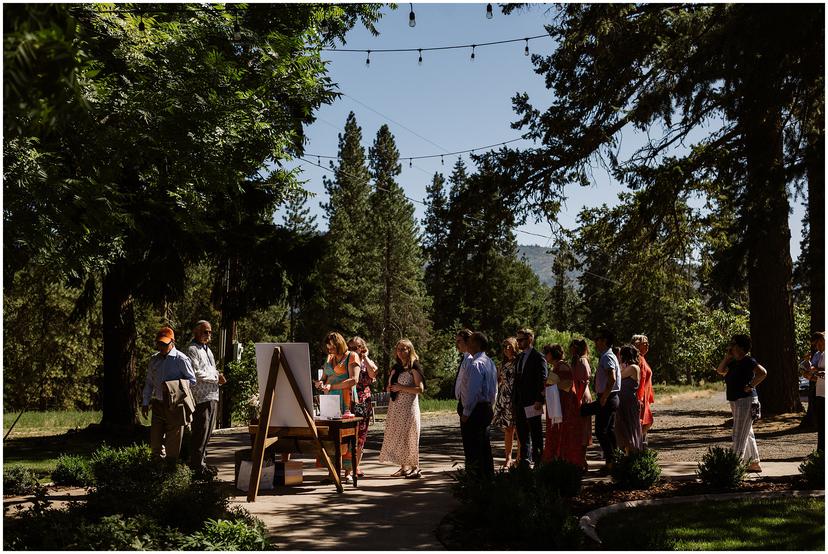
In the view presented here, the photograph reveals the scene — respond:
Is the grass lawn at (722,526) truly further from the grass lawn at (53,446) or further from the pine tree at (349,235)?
the pine tree at (349,235)

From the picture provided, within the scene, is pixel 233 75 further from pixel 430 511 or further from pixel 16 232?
pixel 430 511

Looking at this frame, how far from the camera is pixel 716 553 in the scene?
6496 mm

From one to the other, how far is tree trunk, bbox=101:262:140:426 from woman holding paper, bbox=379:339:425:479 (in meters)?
9.19

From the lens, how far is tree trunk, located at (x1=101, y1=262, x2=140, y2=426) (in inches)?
738

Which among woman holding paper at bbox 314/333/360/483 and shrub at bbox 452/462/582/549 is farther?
woman holding paper at bbox 314/333/360/483

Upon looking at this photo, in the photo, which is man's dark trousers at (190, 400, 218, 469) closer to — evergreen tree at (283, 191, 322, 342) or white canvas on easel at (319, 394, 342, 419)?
white canvas on easel at (319, 394, 342, 419)

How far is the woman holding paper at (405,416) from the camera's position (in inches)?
449

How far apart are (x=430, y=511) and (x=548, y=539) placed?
7.12 ft

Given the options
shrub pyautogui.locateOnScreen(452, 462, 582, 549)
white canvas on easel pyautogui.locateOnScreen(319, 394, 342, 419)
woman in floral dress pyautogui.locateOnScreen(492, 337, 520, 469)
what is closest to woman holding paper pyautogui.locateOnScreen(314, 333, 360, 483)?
white canvas on easel pyautogui.locateOnScreen(319, 394, 342, 419)

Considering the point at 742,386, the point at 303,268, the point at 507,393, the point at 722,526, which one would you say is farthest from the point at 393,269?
the point at 722,526

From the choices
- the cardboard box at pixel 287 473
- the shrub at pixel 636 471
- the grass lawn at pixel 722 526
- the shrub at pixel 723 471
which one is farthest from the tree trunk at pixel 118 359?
the grass lawn at pixel 722 526

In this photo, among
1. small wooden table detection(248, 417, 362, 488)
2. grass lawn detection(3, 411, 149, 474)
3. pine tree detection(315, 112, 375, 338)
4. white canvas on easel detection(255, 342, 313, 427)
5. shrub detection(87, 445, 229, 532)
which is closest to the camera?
shrub detection(87, 445, 229, 532)

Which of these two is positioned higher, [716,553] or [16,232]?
[16,232]

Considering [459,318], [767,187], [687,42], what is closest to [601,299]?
[459,318]
